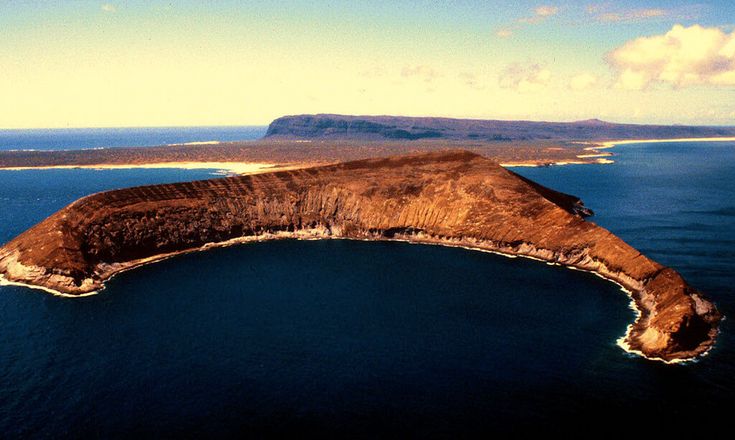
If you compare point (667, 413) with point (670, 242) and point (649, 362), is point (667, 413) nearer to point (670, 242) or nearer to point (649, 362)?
point (649, 362)

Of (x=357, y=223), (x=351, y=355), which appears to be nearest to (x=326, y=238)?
(x=357, y=223)

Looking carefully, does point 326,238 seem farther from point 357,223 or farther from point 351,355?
point 351,355

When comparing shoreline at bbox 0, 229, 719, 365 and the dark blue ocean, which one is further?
shoreline at bbox 0, 229, 719, 365

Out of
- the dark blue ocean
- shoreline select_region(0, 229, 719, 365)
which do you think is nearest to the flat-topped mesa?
shoreline select_region(0, 229, 719, 365)

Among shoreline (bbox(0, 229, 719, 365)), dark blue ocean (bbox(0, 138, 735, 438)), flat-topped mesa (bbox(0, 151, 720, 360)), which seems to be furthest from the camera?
flat-topped mesa (bbox(0, 151, 720, 360))

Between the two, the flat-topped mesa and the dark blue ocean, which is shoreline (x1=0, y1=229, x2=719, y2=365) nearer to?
the flat-topped mesa
